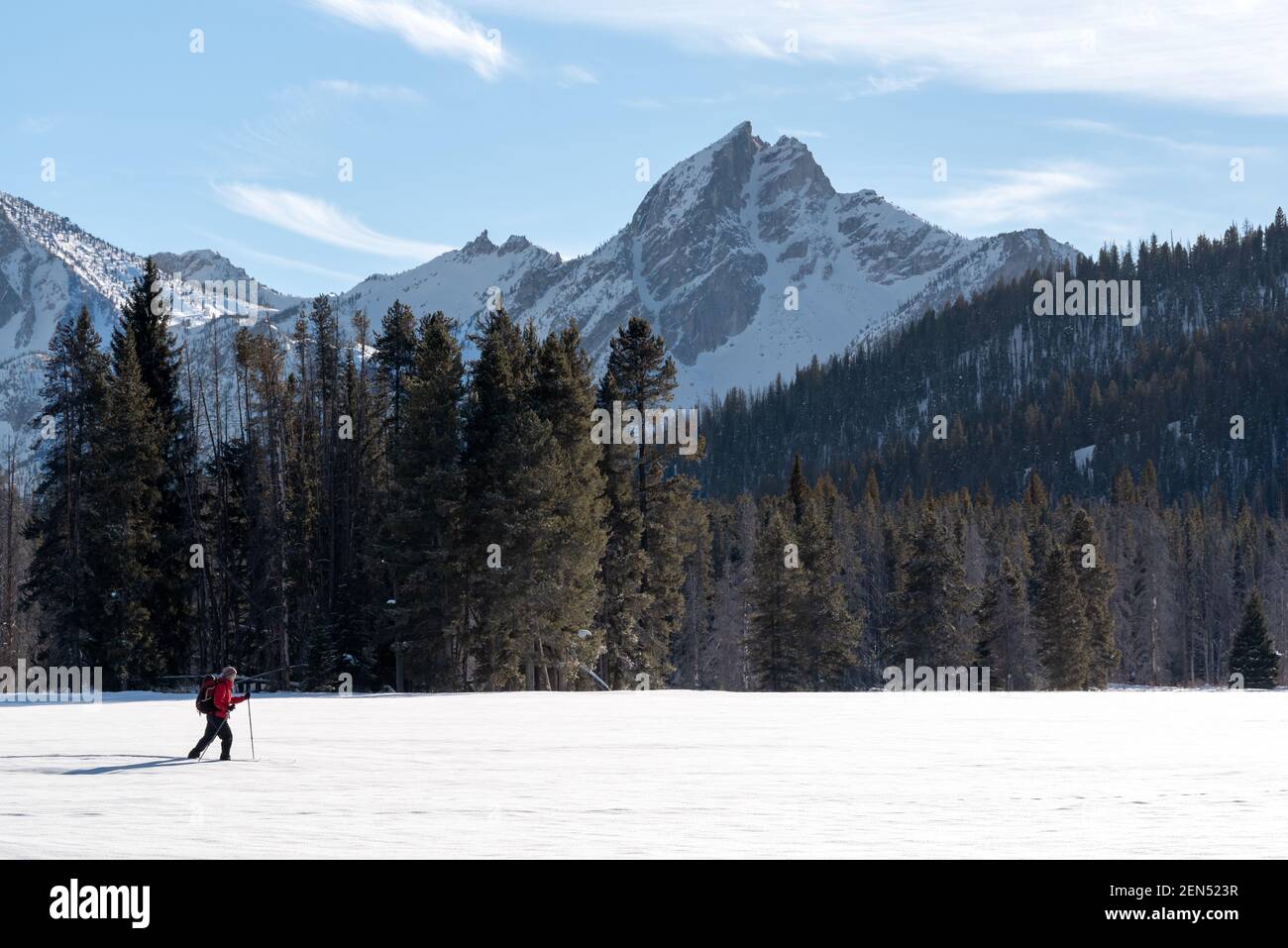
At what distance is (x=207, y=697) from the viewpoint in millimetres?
19266

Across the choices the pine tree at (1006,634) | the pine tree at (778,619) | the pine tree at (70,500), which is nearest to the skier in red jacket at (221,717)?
the pine tree at (70,500)

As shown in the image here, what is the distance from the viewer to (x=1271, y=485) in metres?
184

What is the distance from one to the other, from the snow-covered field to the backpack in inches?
30.9

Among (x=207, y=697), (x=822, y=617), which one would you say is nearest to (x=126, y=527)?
(x=207, y=697)

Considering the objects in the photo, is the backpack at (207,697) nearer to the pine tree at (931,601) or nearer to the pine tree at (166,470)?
the pine tree at (166,470)

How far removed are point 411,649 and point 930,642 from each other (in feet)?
103

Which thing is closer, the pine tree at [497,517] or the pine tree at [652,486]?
the pine tree at [497,517]

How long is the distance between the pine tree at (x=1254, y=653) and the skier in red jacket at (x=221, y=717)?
2837 inches

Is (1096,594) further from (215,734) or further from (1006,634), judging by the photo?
(215,734)

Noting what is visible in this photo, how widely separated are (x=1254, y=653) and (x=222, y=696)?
76.0 m

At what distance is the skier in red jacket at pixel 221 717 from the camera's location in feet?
62.5

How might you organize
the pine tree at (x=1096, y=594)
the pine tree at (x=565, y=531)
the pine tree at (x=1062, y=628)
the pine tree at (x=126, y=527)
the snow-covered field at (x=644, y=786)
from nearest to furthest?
the snow-covered field at (x=644, y=786) → the pine tree at (x=565, y=531) → the pine tree at (x=126, y=527) → the pine tree at (x=1062, y=628) → the pine tree at (x=1096, y=594)
